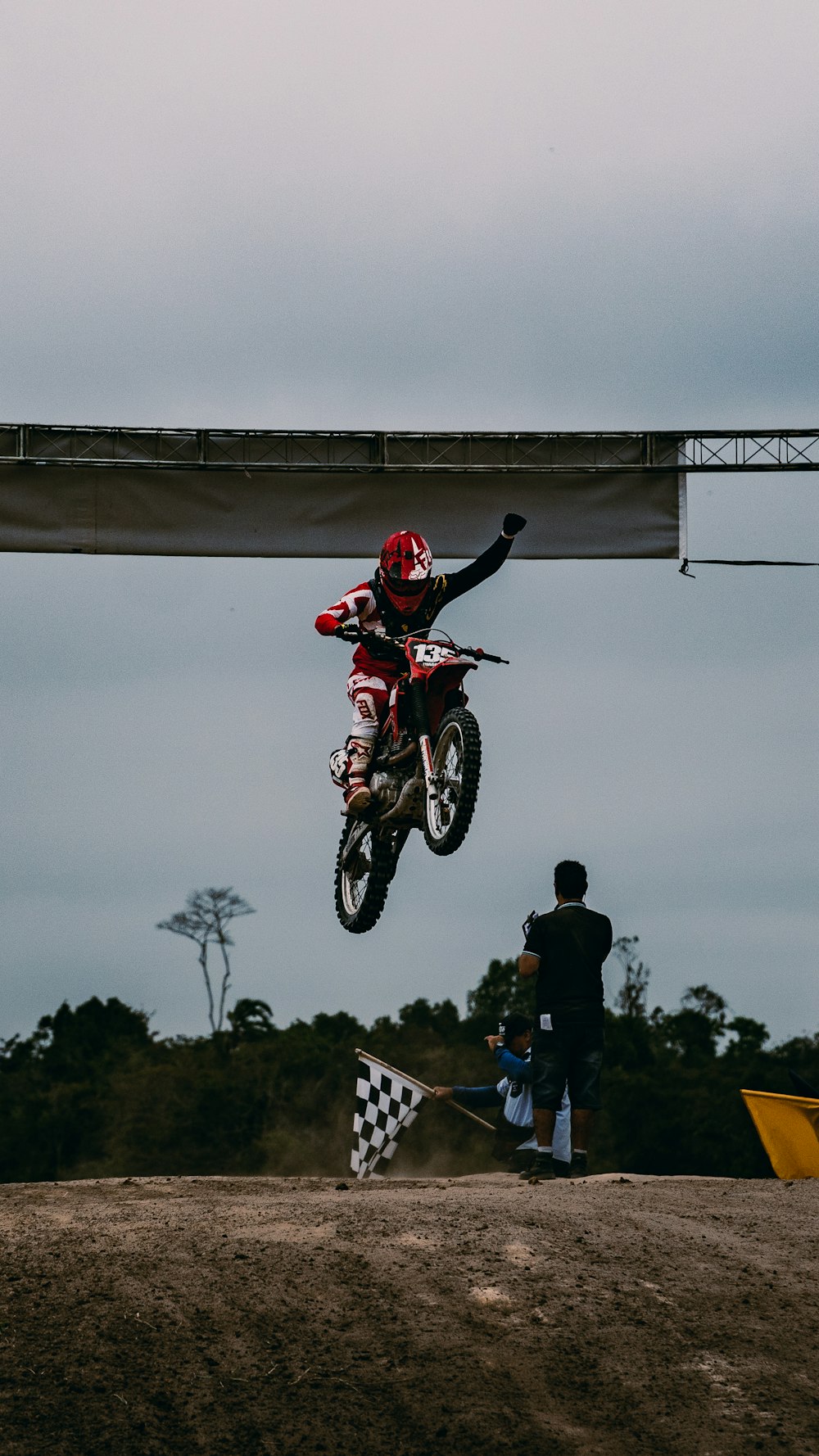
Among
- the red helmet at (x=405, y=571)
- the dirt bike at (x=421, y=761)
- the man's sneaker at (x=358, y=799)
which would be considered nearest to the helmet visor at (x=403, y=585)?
the red helmet at (x=405, y=571)

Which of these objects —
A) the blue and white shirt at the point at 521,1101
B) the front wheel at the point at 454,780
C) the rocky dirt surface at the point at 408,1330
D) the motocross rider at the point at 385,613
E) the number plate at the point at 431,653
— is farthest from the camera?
the blue and white shirt at the point at 521,1101

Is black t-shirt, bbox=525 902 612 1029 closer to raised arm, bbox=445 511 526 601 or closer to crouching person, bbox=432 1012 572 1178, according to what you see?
crouching person, bbox=432 1012 572 1178

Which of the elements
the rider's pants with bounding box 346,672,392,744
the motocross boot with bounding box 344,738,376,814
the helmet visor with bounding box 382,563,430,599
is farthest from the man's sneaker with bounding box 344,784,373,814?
the helmet visor with bounding box 382,563,430,599

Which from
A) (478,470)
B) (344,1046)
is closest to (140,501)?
(478,470)

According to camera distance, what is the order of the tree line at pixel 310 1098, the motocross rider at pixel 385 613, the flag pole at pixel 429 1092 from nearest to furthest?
the motocross rider at pixel 385 613
the flag pole at pixel 429 1092
the tree line at pixel 310 1098

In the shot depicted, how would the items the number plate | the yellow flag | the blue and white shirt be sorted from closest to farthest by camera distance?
the number plate < the blue and white shirt < the yellow flag

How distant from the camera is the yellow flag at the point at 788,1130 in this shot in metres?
12.8

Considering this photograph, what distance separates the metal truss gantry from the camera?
13.7 metres

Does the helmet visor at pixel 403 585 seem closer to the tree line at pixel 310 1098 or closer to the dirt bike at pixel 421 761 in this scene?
the dirt bike at pixel 421 761

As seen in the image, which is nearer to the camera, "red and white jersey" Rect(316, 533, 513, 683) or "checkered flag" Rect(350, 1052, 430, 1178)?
"red and white jersey" Rect(316, 533, 513, 683)

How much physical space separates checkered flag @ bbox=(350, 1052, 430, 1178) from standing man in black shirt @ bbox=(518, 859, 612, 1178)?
3342mm

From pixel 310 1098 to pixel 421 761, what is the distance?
2046 cm

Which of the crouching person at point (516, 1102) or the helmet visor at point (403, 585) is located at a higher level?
the helmet visor at point (403, 585)

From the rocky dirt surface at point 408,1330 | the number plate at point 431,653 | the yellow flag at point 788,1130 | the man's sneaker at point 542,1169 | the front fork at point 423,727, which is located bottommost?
the rocky dirt surface at point 408,1330
